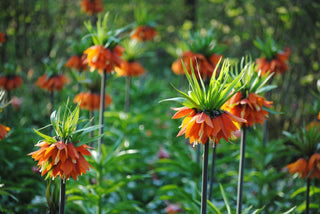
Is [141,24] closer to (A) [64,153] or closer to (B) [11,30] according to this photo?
(B) [11,30]

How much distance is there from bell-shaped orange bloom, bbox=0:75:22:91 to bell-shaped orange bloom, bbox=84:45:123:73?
1383 millimetres

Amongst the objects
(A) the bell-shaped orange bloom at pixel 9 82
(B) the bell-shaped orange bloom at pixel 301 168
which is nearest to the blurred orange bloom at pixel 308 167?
(B) the bell-shaped orange bloom at pixel 301 168

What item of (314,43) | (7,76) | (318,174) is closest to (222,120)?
(318,174)

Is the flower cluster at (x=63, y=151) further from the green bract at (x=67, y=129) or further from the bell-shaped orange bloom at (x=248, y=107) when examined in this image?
the bell-shaped orange bloom at (x=248, y=107)

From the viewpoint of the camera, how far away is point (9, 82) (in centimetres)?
358

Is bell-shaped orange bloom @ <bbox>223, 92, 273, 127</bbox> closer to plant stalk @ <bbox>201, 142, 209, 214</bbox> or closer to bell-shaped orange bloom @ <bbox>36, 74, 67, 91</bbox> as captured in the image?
plant stalk @ <bbox>201, 142, 209, 214</bbox>

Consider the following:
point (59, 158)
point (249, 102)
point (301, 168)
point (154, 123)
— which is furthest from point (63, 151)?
point (154, 123)

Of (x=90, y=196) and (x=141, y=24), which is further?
(x=141, y=24)

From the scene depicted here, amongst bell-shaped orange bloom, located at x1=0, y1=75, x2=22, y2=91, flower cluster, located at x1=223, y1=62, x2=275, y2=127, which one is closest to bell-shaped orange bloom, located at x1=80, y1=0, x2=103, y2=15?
bell-shaped orange bloom, located at x1=0, y1=75, x2=22, y2=91

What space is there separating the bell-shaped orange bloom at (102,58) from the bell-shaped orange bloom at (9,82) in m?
1.38

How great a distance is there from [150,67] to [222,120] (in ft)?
26.8

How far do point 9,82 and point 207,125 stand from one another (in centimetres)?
278

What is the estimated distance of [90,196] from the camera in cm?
260

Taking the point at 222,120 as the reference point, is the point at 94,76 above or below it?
above
